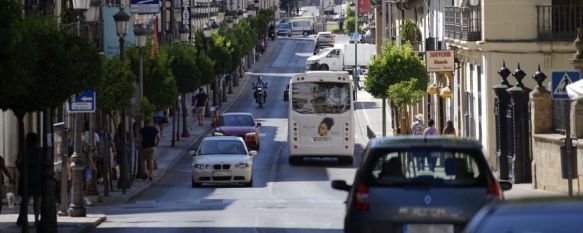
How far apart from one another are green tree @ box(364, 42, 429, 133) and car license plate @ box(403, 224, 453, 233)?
40.2 m

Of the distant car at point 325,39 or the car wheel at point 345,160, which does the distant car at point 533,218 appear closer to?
the car wheel at point 345,160

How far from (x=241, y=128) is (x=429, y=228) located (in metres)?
39.6

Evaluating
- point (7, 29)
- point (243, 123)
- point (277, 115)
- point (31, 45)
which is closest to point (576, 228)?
point (7, 29)

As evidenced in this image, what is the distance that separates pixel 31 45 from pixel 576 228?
41.0ft

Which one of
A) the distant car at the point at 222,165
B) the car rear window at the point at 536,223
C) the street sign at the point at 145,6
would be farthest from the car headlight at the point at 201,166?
the car rear window at the point at 536,223

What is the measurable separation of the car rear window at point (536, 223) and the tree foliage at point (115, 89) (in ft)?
92.2

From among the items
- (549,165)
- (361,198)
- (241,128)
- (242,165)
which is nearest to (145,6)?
(241,128)

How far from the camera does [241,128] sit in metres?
54.3

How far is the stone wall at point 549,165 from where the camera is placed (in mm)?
30309

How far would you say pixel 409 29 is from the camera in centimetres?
6462

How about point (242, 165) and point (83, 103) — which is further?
point (242, 165)

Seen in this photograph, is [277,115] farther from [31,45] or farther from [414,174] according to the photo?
[414,174]

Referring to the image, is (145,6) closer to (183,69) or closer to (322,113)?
(322,113)

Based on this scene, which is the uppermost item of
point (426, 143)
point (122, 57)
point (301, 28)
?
point (301, 28)
